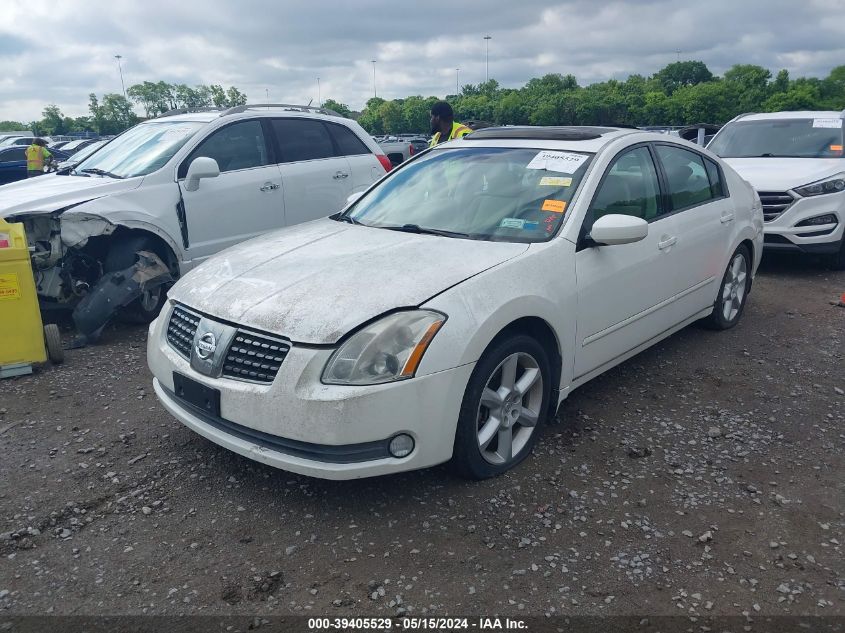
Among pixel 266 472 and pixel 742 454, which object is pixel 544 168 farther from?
pixel 266 472

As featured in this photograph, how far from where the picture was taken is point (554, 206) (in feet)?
Answer: 12.3

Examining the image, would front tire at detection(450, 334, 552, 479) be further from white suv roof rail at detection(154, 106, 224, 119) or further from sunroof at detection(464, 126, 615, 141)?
white suv roof rail at detection(154, 106, 224, 119)

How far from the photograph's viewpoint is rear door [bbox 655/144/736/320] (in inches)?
182

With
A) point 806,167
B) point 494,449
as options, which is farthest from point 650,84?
point 494,449

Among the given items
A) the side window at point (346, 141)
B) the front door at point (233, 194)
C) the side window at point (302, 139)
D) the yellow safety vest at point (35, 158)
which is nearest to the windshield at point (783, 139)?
the side window at point (346, 141)

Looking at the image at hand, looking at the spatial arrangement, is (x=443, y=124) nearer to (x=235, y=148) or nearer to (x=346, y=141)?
(x=346, y=141)

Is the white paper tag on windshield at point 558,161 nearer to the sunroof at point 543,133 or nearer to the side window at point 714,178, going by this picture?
the sunroof at point 543,133

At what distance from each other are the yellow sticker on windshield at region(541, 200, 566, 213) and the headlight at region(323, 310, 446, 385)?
1.21m

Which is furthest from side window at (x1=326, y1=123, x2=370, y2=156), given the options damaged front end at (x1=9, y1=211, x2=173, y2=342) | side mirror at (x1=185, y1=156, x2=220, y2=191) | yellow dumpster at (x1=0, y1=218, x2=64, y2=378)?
yellow dumpster at (x1=0, y1=218, x2=64, y2=378)

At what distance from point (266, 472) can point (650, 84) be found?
321 ft

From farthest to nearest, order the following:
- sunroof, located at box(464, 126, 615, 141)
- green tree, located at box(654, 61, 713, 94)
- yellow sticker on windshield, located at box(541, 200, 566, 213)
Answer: green tree, located at box(654, 61, 713, 94) → sunroof, located at box(464, 126, 615, 141) → yellow sticker on windshield, located at box(541, 200, 566, 213)

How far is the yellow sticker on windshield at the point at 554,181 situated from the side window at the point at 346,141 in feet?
13.2

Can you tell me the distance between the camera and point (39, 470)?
355cm

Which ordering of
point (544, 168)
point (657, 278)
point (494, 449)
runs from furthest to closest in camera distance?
1. point (657, 278)
2. point (544, 168)
3. point (494, 449)
